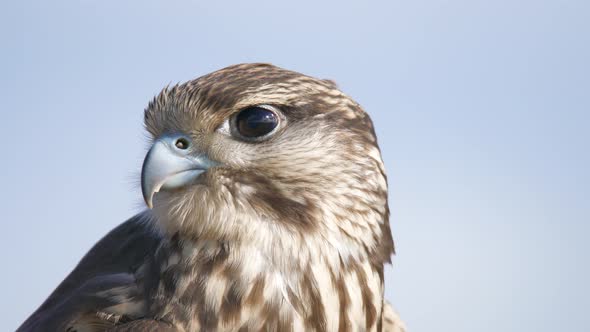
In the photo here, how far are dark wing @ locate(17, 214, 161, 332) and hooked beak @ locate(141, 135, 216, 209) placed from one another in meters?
0.37

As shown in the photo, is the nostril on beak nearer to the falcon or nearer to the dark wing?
the falcon

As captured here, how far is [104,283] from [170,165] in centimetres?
72

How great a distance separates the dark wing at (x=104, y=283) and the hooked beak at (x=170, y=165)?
369 millimetres

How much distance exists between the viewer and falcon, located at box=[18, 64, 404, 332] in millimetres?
3814

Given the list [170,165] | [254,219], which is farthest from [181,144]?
[254,219]

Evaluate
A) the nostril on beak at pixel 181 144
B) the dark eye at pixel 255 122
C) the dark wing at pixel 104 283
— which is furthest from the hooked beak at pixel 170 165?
the dark wing at pixel 104 283

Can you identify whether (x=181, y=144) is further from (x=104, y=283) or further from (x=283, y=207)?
(x=104, y=283)

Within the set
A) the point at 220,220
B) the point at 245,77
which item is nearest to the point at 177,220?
the point at 220,220

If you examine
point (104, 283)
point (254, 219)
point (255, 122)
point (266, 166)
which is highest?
point (255, 122)

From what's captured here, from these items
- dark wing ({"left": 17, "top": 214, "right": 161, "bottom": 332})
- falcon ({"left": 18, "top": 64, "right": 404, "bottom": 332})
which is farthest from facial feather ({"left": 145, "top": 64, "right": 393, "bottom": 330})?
dark wing ({"left": 17, "top": 214, "right": 161, "bottom": 332})

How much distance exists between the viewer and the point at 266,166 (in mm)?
3979

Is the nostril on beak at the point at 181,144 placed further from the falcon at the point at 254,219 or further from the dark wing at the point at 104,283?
the dark wing at the point at 104,283

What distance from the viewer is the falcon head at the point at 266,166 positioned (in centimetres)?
386

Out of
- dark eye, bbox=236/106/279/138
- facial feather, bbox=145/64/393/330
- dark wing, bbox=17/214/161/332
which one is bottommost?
dark wing, bbox=17/214/161/332
